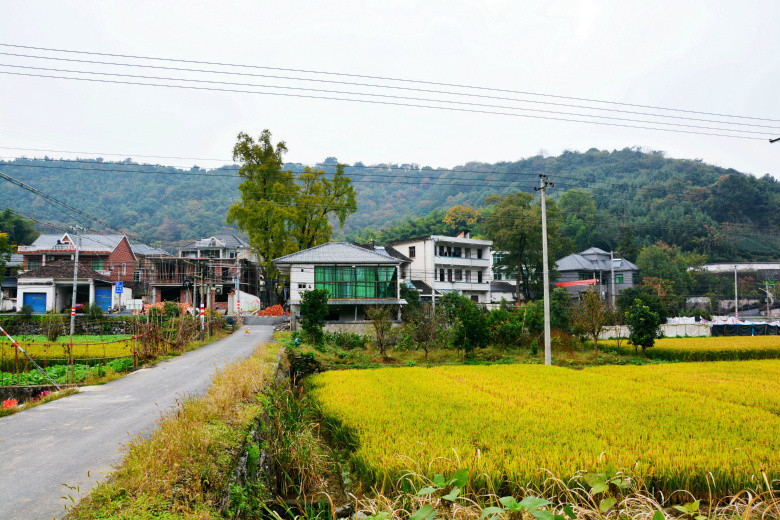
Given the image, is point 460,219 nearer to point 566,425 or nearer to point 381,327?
point 381,327

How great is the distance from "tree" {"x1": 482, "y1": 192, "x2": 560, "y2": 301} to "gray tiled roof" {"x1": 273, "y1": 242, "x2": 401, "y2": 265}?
57.7 ft

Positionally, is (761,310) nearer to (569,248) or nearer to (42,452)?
(569,248)

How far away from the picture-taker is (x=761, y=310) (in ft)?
171

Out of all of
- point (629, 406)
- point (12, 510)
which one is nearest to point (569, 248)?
point (629, 406)

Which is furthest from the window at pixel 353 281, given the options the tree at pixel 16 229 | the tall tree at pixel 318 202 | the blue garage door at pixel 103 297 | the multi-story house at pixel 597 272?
the tree at pixel 16 229

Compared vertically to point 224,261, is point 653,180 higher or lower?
higher

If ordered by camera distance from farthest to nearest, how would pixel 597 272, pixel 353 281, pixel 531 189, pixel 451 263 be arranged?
1. pixel 531 189
2. pixel 597 272
3. pixel 451 263
4. pixel 353 281

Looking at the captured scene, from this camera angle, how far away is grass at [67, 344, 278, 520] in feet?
11.5

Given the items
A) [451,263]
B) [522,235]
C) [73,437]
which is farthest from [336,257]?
[73,437]

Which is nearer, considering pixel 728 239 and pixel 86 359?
pixel 86 359

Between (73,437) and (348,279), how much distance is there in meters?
22.8

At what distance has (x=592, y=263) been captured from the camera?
56.4m

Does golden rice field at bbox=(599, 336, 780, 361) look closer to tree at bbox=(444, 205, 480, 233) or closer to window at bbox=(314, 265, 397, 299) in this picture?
window at bbox=(314, 265, 397, 299)

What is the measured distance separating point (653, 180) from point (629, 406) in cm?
8634
